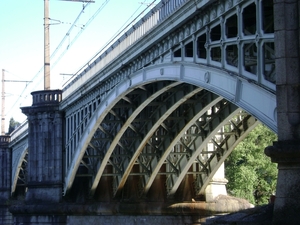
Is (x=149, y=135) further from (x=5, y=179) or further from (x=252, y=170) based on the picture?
(x=5, y=179)

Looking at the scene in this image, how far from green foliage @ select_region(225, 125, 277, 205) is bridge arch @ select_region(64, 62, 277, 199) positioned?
12642 mm

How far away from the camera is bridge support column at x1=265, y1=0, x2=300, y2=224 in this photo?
10500 millimetres

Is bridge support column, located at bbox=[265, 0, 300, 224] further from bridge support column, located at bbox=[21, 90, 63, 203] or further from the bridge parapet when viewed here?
the bridge parapet

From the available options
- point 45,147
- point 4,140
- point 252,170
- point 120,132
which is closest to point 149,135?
point 120,132

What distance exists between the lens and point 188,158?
2808 cm

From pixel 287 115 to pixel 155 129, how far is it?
16.1 m

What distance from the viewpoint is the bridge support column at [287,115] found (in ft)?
34.4

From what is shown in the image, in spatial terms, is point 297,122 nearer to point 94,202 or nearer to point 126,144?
point 126,144

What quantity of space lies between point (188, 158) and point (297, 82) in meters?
17.2

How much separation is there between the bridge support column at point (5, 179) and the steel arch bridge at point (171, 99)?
24108 mm

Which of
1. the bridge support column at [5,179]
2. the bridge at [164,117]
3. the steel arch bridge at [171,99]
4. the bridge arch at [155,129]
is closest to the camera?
the bridge at [164,117]

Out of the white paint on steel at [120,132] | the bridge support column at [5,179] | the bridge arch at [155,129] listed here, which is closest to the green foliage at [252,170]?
the bridge arch at [155,129]

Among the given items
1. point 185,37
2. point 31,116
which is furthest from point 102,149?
point 185,37

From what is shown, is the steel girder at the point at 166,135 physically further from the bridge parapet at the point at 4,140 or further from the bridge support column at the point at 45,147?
the bridge parapet at the point at 4,140
